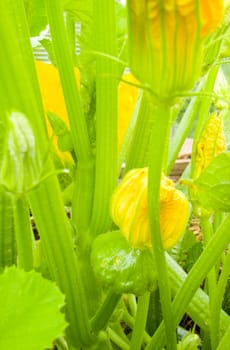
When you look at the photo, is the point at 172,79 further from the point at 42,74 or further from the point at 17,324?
the point at 42,74

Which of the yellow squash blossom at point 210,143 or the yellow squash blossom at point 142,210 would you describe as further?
the yellow squash blossom at point 210,143

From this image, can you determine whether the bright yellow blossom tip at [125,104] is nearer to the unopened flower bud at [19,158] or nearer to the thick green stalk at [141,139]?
the thick green stalk at [141,139]

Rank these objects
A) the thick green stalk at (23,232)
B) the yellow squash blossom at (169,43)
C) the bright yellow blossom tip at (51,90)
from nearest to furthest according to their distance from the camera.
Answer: the yellow squash blossom at (169,43), the thick green stalk at (23,232), the bright yellow blossom tip at (51,90)

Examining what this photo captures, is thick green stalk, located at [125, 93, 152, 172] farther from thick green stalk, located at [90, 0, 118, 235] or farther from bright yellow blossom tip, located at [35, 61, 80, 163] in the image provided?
bright yellow blossom tip, located at [35, 61, 80, 163]

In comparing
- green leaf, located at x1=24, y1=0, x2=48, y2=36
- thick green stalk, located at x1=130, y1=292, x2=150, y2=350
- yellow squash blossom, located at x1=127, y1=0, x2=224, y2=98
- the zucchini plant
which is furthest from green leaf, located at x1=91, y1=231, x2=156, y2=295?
green leaf, located at x1=24, y1=0, x2=48, y2=36

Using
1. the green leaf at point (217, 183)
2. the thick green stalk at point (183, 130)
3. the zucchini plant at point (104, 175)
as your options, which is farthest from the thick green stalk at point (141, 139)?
the thick green stalk at point (183, 130)

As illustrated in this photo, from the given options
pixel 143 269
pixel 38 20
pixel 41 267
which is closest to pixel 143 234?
pixel 143 269
